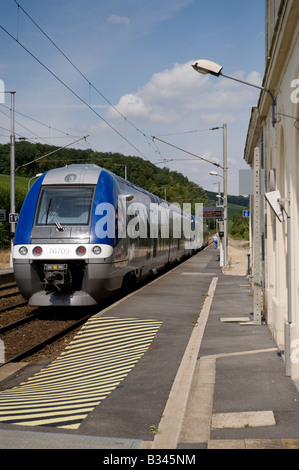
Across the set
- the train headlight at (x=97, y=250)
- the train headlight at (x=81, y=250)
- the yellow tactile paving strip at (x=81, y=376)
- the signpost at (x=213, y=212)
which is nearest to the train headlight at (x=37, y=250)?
the train headlight at (x=81, y=250)

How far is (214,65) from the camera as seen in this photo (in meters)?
10.6

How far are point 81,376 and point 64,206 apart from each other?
589cm

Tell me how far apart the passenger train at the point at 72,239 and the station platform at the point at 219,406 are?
2801mm

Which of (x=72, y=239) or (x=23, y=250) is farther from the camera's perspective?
(x=23, y=250)

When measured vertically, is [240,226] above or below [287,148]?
below

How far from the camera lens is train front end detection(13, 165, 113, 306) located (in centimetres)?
1257

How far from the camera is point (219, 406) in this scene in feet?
20.4

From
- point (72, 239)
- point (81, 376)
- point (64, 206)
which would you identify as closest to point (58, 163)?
point (64, 206)

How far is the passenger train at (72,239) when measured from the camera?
496 inches

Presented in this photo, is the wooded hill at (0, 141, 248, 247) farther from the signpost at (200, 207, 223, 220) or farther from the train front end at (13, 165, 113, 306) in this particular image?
the train front end at (13, 165, 113, 306)

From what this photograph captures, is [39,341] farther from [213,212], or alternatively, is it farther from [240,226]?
[240,226]

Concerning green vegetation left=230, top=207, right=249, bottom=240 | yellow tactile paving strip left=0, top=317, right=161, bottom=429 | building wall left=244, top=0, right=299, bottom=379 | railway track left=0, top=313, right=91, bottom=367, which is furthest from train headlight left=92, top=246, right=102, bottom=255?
green vegetation left=230, top=207, right=249, bottom=240

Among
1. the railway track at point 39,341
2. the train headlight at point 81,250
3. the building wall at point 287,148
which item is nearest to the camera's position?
the building wall at point 287,148

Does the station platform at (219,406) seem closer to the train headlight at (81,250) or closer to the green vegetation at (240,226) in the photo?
the train headlight at (81,250)
